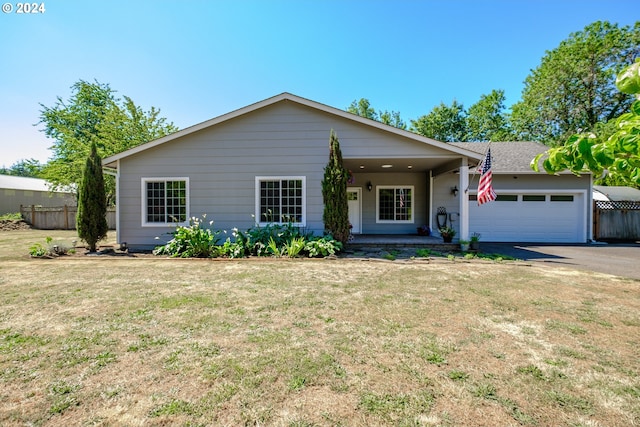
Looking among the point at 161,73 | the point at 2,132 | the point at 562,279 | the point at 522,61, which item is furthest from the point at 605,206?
the point at 2,132

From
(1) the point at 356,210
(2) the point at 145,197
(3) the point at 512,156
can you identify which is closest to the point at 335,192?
(1) the point at 356,210

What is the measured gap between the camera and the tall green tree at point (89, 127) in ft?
64.9

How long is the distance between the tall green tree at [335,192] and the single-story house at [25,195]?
2542 cm

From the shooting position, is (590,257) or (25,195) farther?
(25,195)

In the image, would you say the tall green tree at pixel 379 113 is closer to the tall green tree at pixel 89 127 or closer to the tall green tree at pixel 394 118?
the tall green tree at pixel 394 118

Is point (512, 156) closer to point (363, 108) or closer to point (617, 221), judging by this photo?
point (617, 221)

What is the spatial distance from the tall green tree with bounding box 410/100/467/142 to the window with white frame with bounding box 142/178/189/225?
2495 cm

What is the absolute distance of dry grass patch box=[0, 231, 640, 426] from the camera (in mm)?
1802

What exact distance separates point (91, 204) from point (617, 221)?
19113mm

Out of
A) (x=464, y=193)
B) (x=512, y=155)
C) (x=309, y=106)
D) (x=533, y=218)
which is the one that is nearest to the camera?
(x=464, y=193)

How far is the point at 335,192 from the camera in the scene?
7781 mm

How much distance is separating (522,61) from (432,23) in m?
14.3

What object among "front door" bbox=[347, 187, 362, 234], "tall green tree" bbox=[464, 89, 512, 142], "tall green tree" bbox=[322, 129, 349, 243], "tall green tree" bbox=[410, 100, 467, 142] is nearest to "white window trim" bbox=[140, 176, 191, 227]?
"tall green tree" bbox=[322, 129, 349, 243]

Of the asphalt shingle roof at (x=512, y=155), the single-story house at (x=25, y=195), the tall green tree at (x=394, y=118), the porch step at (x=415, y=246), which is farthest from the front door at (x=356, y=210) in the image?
the single-story house at (x=25, y=195)
